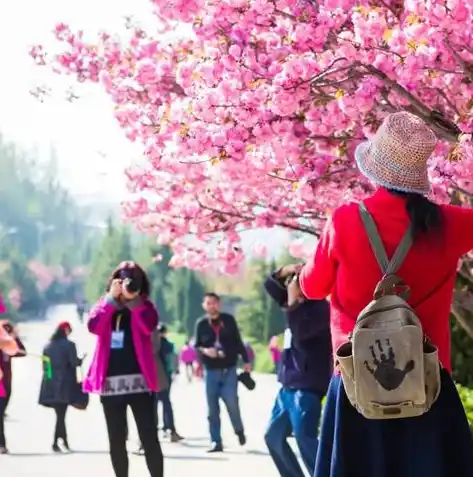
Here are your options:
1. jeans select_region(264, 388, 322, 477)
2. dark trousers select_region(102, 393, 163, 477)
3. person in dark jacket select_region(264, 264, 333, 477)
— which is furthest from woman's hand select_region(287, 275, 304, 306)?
dark trousers select_region(102, 393, 163, 477)

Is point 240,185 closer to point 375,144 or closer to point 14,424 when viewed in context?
point 375,144

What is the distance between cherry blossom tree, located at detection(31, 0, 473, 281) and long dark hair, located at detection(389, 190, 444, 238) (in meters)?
2.08

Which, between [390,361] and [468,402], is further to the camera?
[468,402]

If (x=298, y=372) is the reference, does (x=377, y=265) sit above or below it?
above

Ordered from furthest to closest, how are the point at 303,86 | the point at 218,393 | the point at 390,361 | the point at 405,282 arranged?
the point at 218,393 < the point at 303,86 < the point at 405,282 < the point at 390,361

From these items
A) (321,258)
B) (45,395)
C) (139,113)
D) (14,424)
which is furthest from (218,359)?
(321,258)

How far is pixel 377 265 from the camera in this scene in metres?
4.59

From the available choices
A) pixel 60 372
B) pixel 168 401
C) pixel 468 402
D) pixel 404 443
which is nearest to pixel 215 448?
pixel 168 401

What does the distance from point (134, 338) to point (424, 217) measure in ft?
11.9

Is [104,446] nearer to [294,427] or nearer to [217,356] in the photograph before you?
[217,356]

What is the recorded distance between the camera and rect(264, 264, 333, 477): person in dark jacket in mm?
7855

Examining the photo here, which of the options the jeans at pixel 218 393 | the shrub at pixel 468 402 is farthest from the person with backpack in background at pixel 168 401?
the shrub at pixel 468 402

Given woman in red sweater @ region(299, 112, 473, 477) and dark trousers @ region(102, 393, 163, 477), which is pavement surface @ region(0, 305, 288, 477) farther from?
woman in red sweater @ region(299, 112, 473, 477)

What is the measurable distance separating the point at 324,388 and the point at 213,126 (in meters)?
1.75
